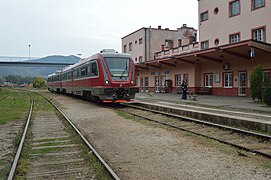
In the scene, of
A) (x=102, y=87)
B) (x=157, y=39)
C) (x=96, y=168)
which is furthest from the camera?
(x=157, y=39)

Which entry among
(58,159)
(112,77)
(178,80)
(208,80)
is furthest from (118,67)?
(178,80)

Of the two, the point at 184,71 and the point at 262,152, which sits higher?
the point at 184,71

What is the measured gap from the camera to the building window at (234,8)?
2696 cm

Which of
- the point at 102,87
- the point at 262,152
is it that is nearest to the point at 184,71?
the point at 102,87

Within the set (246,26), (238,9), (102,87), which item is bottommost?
(102,87)

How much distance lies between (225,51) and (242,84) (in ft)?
13.2

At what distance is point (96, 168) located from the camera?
5398 millimetres

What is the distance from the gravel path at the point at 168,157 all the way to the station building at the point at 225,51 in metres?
14.6

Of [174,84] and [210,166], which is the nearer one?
[210,166]

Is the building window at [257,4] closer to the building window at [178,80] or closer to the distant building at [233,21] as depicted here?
the distant building at [233,21]

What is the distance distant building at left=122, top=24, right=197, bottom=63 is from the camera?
44156mm

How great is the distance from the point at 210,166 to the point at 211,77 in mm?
24805

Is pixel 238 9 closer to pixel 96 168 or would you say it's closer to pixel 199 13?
pixel 199 13

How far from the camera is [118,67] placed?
56.0 ft
